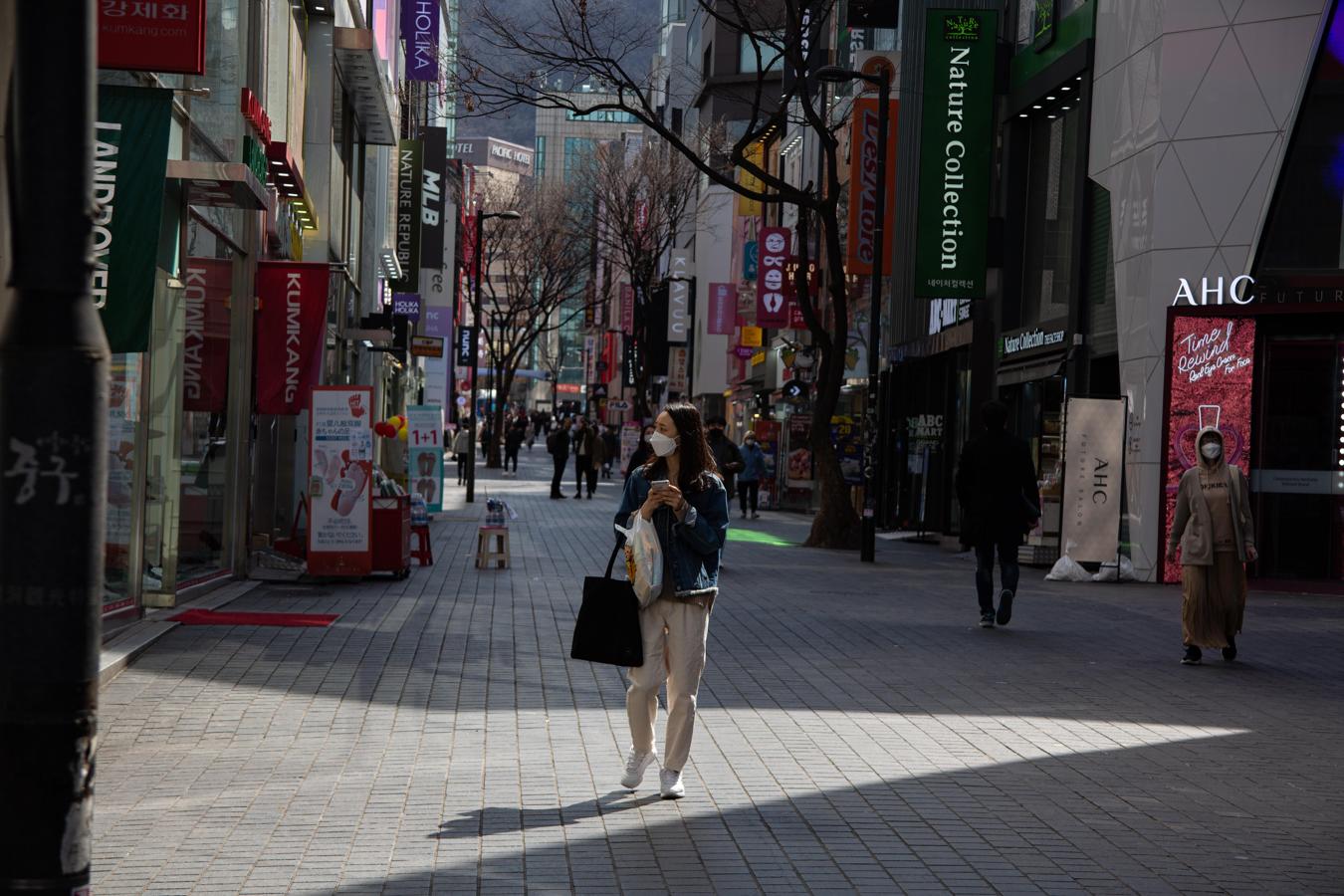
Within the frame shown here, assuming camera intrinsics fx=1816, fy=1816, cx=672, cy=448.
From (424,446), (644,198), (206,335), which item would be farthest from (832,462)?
(644,198)

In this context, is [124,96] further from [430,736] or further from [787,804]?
[787,804]

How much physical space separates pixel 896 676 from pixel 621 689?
2052 millimetres

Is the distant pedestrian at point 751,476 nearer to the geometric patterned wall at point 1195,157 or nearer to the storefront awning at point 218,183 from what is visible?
the geometric patterned wall at point 1195,157

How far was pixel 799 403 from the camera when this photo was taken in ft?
136

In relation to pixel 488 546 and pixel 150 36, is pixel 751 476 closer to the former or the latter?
pixel 488 546

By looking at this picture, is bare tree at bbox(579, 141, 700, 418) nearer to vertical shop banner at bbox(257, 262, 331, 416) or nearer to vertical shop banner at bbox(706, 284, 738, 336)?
vertical shop banner at bbox(706, 284, 738, 336)

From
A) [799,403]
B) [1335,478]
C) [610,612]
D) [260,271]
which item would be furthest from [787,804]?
[799,403]

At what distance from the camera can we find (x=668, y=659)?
791cm

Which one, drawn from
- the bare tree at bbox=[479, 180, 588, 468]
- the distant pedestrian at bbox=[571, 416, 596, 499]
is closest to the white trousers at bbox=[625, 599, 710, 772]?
the distant pedestrian at bbox=[571, 416, 596, 499]

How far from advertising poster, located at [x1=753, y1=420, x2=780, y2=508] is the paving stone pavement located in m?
25.7

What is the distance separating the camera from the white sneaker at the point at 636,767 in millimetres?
7836

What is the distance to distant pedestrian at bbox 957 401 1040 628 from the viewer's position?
15.5 metres

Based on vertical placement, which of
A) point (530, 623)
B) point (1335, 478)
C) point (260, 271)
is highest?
point (260, 271)

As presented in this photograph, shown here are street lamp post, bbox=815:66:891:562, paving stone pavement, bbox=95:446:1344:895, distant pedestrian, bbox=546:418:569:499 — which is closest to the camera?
paving stone pavement, bbox=95:446:1344:895
